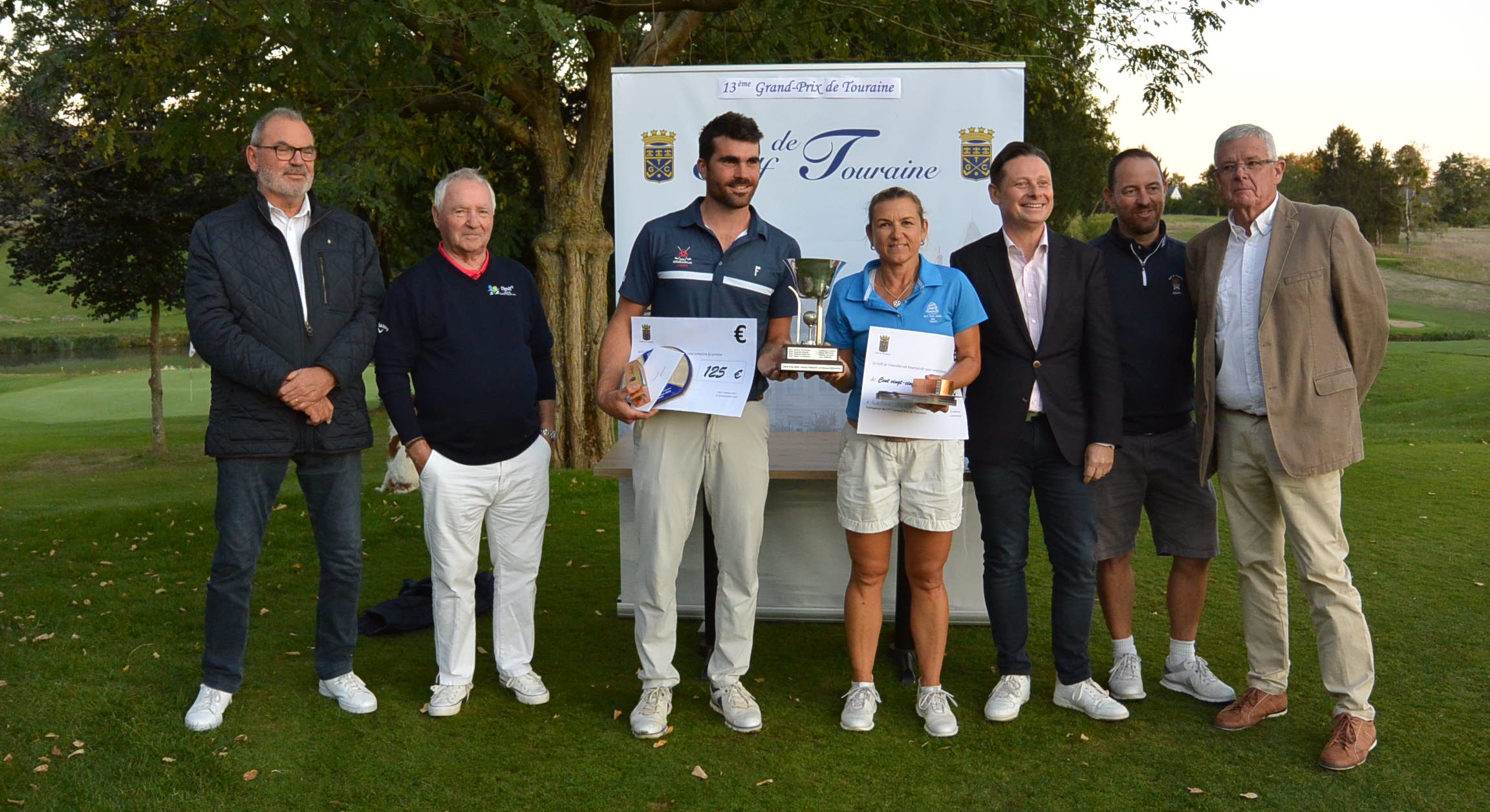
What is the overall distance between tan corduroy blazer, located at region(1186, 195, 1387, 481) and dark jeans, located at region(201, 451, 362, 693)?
3.19 m

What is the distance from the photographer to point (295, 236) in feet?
12.9

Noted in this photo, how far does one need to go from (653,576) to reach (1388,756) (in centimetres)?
251

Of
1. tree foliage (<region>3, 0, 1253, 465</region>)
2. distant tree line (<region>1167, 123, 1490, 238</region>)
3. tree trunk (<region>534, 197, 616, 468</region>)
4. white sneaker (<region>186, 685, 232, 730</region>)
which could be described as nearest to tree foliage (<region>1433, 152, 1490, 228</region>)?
distant tree line (<region>1167, 123, 1490, 238</region>)

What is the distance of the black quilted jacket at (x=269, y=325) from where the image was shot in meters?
3.75

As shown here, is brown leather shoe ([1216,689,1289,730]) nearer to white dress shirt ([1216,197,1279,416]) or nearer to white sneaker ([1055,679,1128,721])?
white sneaker ([1055,679,1128,721])

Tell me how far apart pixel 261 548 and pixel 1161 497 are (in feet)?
10.9

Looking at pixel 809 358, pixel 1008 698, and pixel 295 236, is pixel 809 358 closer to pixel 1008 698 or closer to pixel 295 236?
pixel 1008 698

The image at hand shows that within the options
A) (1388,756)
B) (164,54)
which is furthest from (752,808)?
(164,54)

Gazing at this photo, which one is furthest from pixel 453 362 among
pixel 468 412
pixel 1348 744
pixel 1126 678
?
pixel 1348 744

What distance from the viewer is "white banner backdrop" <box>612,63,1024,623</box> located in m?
5.27

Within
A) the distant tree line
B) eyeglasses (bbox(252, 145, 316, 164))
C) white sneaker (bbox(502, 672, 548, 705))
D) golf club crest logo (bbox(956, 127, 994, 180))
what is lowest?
white sneaker (bbox(502, 672, 548, 705))

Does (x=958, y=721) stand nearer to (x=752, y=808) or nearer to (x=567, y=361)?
(x=752, y=808)

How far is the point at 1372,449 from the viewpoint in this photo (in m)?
10.7

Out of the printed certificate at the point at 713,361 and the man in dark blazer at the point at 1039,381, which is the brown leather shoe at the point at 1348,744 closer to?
the man in dark blazer at the point at 1039,381
